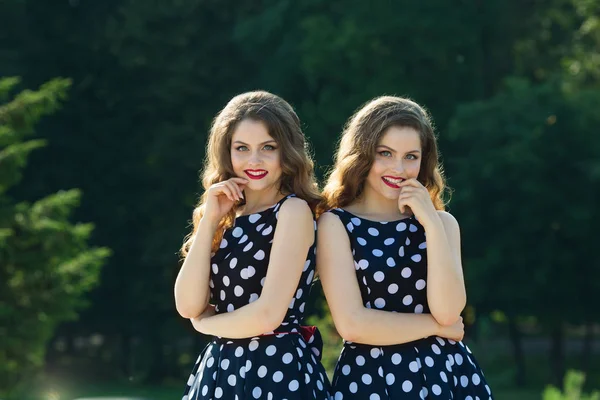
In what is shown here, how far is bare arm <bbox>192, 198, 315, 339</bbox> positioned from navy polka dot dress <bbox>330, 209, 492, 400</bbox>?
188 millimetres

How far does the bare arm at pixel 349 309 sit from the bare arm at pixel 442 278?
5 centimetres

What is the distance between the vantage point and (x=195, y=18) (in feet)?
88.3

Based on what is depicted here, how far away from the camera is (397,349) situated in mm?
3688

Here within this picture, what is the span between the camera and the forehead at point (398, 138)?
147 inches

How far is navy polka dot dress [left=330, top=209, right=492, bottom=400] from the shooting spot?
3.65m

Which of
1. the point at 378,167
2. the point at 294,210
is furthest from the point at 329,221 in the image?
the point at 378,167

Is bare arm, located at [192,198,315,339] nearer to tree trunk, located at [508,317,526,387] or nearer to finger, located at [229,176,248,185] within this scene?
finger, located at [229,176,248,185]

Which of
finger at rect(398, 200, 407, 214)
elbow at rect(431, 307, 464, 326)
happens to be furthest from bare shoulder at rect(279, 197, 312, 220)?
elbow at rect(431, 307, 464, 326)

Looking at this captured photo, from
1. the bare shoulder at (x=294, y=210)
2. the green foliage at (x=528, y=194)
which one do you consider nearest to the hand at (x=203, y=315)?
the bare shoulder at (x=294, y=210)

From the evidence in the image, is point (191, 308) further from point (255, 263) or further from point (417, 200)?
point (417, 200)

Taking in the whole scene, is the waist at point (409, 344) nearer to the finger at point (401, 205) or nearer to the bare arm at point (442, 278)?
the bare arm at point (442, 278)

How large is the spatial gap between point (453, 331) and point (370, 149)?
0.67m

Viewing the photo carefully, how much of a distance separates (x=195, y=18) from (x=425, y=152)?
930 inches

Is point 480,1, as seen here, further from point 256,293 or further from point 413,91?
point 256,293
